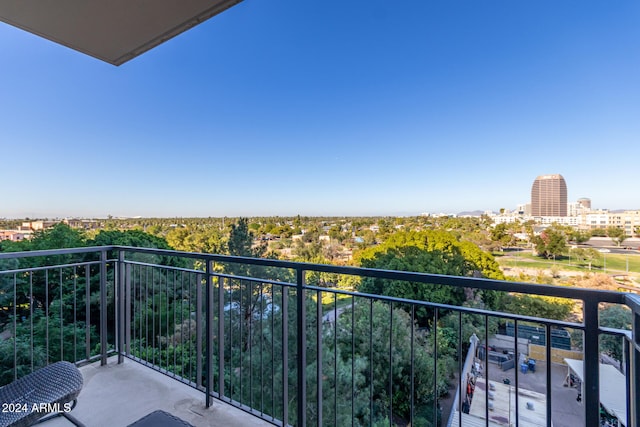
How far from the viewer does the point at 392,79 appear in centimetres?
1695

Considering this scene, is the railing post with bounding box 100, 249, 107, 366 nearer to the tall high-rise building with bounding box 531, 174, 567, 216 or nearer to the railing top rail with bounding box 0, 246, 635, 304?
the railing top rail with bounding box 0, 246, 635, 304

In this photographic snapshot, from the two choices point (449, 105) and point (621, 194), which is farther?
point (449, 105)

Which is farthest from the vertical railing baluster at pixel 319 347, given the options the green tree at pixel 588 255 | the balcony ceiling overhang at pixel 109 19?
the green tree at pixel 588 255

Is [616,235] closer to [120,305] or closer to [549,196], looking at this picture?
[549,196]

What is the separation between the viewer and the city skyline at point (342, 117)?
1144cm

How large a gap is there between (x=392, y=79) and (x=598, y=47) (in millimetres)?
11100

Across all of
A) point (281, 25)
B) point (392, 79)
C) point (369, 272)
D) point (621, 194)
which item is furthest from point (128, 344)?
point (621, 194)

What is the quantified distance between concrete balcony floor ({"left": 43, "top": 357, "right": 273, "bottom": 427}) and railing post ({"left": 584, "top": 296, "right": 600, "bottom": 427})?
1741mm

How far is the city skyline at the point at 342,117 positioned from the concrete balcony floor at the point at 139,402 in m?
9.75

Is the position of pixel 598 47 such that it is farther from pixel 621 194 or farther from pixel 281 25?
pixel 281 25

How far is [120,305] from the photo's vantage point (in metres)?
2.71

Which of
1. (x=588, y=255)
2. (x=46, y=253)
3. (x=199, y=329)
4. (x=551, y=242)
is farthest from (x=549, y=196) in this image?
(x=46, y=253)

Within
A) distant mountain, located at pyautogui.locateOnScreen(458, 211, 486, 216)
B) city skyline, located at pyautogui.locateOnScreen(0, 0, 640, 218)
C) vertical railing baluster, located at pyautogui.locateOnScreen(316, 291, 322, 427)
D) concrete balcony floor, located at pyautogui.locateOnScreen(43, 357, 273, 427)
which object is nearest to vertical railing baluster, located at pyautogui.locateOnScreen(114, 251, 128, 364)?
concrete balcony floor, located at pyautogui.locateOnScreen(43, 357, 273, 427)

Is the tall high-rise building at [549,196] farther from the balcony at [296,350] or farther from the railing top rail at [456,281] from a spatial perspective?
the railing top rail at [456,281]
